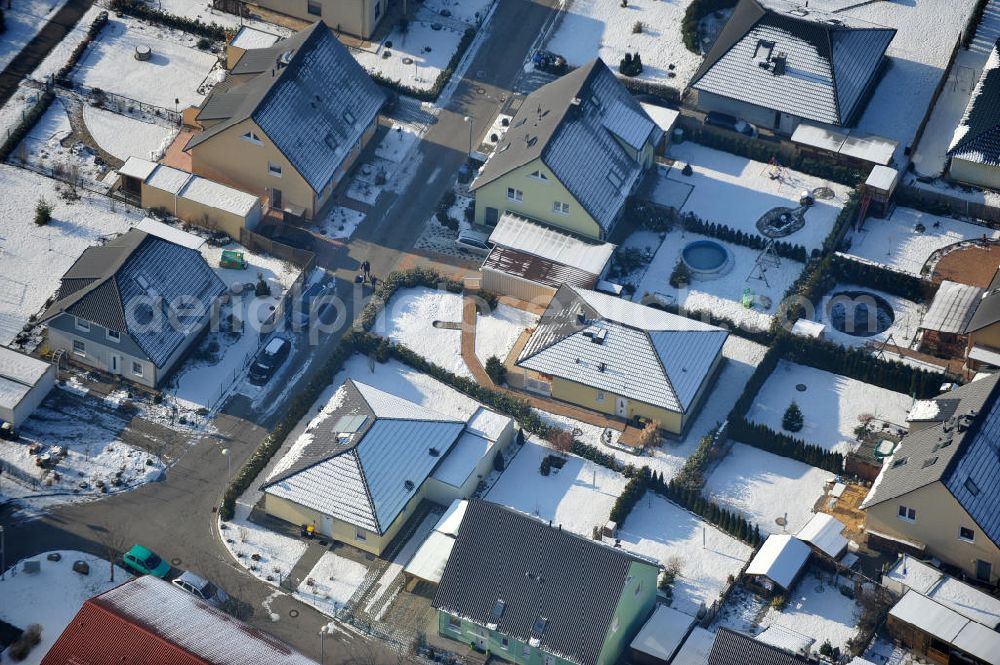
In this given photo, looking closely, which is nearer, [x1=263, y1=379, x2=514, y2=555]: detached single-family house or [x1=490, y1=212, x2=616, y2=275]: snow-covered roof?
[x1=263, y1=379, x2=514, y2=555]: detached single-family house

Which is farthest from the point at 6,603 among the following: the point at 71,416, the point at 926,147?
the point at 926,147

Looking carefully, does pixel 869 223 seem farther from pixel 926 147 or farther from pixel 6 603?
pixel 6 603

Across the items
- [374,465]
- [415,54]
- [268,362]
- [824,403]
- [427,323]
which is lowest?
[374,465]

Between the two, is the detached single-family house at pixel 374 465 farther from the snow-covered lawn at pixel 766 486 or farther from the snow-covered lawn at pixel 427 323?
the snow-covered lawn at pixel 766 486

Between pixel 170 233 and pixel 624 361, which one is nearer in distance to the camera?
pixel 624 361

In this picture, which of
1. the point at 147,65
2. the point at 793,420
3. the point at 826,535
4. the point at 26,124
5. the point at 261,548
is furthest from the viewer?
the point at 147,65

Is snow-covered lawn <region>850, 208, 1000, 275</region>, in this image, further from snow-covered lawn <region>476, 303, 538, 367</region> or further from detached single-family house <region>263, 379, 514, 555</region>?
detached single-family house <region>263, 379, 514, 555</region>

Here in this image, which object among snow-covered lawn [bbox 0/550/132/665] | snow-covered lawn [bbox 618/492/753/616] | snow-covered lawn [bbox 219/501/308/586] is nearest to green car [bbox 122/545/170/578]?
snow-covered lawn [bbox 0/550/132/665]

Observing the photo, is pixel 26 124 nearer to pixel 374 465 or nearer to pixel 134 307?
pixel 134 307

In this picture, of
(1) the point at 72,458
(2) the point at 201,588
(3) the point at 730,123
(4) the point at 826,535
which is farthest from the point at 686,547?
(3) the point at 730,123
